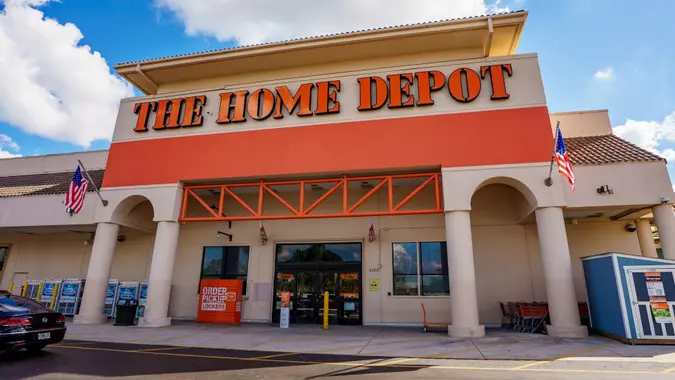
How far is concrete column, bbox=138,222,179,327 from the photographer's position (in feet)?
49.0

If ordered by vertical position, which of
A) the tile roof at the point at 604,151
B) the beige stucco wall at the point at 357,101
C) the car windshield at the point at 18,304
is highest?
the beige stucco wall at the point at 357,101

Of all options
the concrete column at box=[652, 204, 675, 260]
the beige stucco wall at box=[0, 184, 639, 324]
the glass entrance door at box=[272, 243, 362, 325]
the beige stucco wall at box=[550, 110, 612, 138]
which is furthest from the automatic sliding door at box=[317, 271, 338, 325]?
the beige stucco wall at box=[550, 110, 612, 138]

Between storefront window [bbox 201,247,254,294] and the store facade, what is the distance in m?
0.11

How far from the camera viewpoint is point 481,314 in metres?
15.6

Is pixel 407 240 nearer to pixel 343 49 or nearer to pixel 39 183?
pixel 343 49

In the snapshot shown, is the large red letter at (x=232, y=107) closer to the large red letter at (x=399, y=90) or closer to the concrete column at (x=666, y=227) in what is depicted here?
the large red letter at (x=399, y=90)

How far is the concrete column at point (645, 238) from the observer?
15087 millimetres

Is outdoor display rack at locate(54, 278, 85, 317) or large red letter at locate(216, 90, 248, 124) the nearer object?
large red letter at locate(216, 90, 248, 124)

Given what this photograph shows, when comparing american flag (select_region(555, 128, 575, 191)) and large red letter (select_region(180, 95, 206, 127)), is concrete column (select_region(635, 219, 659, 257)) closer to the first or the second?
american flag (select_region(555, 128, 575, 191))

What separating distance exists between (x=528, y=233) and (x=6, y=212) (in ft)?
83.0

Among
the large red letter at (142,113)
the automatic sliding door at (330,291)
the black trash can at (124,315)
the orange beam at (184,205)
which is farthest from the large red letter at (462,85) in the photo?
the black trash can at (124,315)

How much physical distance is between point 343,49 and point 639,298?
48.2ft

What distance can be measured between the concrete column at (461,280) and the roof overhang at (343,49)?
834 cm

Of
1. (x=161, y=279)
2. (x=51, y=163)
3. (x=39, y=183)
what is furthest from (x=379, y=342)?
(x=51, y=163)
